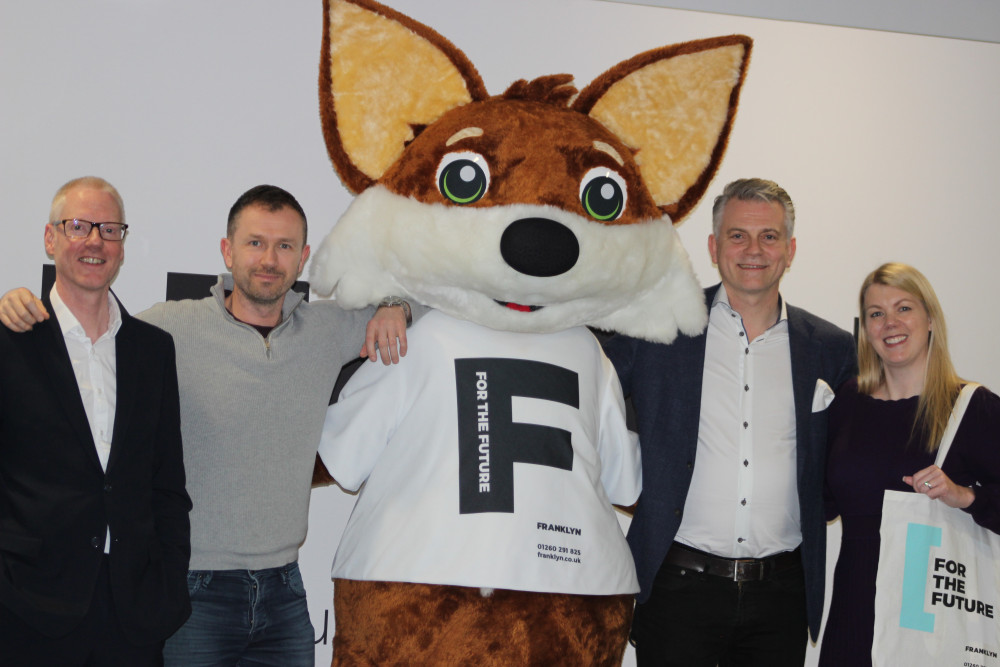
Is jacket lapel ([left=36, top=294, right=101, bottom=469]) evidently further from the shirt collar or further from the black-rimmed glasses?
the black-rimmed glasses

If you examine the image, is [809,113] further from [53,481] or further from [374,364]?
[53,481]

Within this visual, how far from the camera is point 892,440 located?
2197 mm

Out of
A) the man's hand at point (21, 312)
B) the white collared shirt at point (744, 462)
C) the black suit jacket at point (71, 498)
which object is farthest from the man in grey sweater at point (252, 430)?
the white collared shirt at point (744, 462)

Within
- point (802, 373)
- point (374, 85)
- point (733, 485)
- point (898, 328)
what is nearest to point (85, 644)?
point (374, 85)

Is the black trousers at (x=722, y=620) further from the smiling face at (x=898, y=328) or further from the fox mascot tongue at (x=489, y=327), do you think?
the smiling face at (x=898, y=328)

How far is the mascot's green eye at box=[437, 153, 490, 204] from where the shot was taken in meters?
1.94

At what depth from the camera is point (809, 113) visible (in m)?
3.16

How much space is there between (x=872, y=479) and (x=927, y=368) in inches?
12.8

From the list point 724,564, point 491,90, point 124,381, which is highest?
point 491,90

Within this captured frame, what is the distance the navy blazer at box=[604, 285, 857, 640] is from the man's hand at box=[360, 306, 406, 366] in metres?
0.61

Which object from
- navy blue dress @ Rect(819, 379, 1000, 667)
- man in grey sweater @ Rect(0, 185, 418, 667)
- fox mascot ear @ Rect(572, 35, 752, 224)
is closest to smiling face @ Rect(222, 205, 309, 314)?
man in grey sweater @ Rect(0, 185, 418, 667)

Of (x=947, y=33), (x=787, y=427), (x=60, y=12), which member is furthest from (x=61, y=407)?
(x=947, y=33)

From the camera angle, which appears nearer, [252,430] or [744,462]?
[252,430]

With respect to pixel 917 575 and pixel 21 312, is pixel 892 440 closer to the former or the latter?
pixel 917 575
